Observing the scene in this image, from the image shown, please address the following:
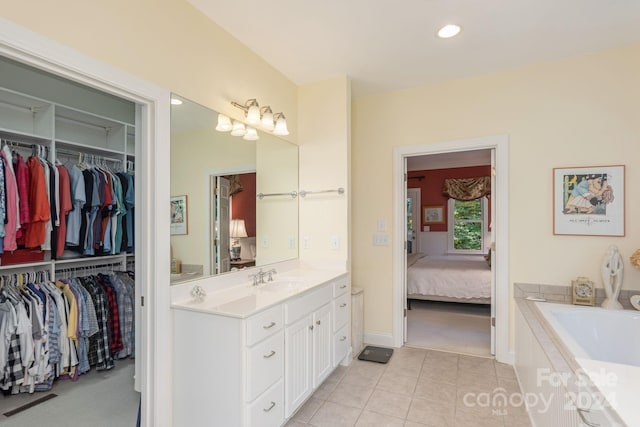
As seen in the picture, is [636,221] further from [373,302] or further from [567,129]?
[373,302]

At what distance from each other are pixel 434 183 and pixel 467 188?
71 centimetres

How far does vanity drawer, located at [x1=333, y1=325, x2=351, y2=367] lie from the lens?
8.43ft

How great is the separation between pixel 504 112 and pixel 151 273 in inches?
123

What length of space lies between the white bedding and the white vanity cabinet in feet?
10.5

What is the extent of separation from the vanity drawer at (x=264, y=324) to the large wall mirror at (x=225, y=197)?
60 cm

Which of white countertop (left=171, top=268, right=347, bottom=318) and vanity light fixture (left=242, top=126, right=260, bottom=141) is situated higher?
vanity light fixture (left=242, top=126, right=260, bottom=141)

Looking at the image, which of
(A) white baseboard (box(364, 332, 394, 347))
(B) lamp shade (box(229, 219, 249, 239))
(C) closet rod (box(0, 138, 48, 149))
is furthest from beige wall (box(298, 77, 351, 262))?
(C) closet rod (box(0, 138, 48, 149))

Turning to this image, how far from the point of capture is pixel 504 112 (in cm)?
291

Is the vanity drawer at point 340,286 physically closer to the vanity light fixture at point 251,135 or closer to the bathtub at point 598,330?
the vanity light fixture at point 251,135

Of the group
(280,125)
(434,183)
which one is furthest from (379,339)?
(434,183)

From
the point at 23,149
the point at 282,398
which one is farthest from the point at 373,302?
the point at 23,149

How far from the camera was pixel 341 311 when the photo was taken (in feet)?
8.93

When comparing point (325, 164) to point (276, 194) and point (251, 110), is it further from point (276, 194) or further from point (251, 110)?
point (251, 110)

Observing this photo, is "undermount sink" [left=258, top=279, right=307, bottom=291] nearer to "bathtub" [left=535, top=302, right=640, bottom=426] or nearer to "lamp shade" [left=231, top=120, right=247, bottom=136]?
"lamp shade" [left=231, top=120, right=247, bottom=136]
